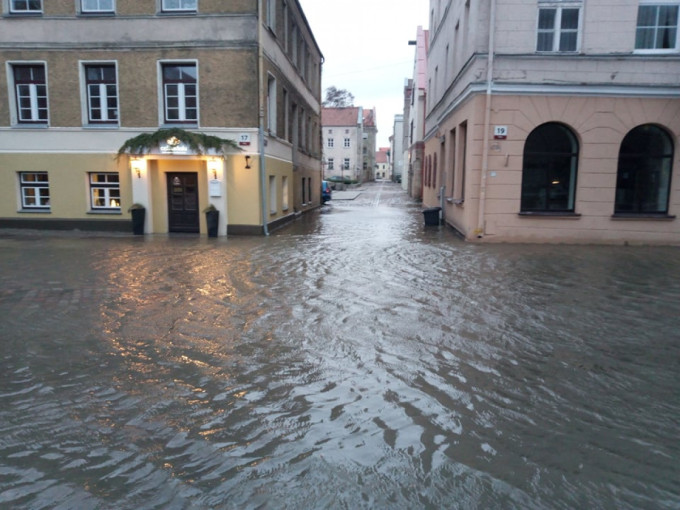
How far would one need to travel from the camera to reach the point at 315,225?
19203 millimetres

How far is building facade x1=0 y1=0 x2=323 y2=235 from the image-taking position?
596 inches

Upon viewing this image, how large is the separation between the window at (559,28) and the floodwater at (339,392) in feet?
23.5

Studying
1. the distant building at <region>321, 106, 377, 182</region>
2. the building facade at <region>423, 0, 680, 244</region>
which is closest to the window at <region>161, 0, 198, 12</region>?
the building facade at <region>423, 0, 680, 244</region>

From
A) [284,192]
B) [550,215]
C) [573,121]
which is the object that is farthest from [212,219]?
[573,121]

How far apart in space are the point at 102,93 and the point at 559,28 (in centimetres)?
1320

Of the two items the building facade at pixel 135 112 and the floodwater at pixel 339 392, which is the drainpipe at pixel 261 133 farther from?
the floodwater at pixel 339 392

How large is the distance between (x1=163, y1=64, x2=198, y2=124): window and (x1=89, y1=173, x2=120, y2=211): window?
2744 millimetres

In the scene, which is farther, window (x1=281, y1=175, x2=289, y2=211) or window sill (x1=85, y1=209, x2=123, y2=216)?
window (x1=281, y1=175, x2=289, y2=211)

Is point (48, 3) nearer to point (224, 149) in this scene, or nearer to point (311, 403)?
point (224, 149)

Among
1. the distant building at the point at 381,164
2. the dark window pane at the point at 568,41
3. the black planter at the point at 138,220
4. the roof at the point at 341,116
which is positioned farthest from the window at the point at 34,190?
the distant building at the point at 381,164

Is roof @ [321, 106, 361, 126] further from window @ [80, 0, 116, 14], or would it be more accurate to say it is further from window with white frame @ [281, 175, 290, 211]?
window @ [80, 0, 116, 14]

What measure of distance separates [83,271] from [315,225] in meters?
10.1

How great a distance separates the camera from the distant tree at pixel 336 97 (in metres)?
86.2

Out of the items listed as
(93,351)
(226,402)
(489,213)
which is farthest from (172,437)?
(489,213)
